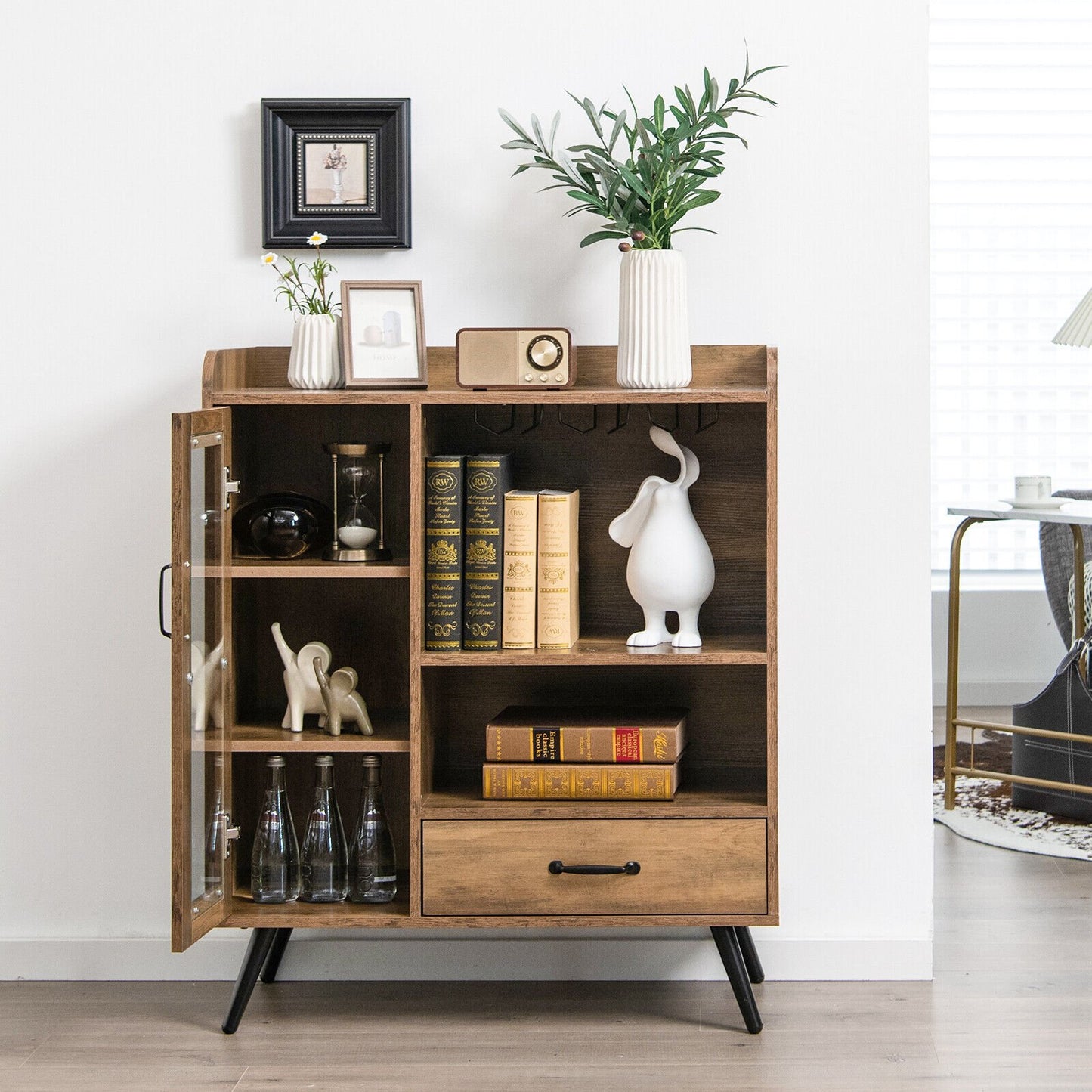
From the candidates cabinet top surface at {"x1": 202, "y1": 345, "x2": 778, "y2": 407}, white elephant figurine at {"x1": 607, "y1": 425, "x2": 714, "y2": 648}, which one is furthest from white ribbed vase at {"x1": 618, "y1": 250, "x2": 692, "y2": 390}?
white elephant figurine at {"x1": 607, "y1": 425, "x2": 714, "y2": 648}

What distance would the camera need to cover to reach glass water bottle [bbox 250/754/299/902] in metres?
2.31

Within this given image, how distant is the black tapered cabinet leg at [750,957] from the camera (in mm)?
2484

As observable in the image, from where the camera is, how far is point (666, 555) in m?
2.26

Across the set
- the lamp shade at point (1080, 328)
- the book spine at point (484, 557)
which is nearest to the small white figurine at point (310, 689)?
the book spine at point (484, 557)

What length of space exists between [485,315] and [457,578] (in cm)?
54

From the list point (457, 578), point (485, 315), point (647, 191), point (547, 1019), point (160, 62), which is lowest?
point (547, 1019)

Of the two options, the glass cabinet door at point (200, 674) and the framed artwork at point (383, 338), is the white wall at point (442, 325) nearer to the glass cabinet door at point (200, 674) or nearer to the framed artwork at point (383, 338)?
the framed artwork at point (383, 338)

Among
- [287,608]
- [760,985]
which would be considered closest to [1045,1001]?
[760,985]

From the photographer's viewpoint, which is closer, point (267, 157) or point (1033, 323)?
point (267, 157)

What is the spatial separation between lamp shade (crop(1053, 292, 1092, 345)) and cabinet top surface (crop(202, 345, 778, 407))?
46.9 inches

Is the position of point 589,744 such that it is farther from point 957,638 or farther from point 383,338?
point 957,638

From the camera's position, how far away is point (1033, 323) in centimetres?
505

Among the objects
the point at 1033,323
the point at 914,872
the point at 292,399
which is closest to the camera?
the point at 292,399

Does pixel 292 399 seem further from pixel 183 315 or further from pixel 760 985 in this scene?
pixel 760 985
